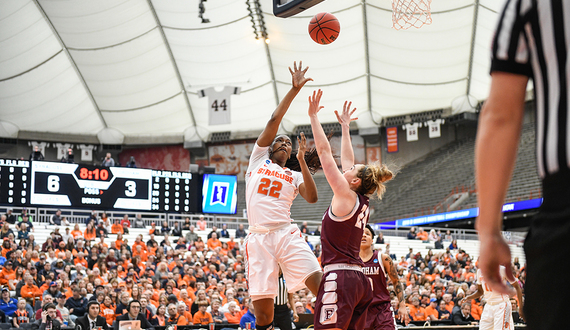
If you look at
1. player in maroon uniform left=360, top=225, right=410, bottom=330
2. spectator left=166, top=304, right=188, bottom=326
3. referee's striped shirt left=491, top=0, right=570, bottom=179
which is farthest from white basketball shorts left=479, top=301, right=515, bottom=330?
referee's striped shirt left=491, top=0, right=570, bottom=179

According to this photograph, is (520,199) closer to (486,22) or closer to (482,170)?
(486,22)

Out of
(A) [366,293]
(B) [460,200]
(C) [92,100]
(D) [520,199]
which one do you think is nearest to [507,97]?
(A) [366,293]

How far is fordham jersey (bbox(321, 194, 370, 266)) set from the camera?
455 centimetres

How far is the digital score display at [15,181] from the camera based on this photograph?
767 inches

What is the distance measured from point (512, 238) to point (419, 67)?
1058cm

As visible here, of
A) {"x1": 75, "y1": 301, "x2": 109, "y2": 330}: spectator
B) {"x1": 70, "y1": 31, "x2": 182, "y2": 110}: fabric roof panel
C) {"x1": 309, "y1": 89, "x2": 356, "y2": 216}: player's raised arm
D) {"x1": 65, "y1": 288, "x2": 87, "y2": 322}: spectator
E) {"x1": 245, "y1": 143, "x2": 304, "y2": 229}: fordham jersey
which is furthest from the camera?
{"x1": 70, "y1": 31, "x2": 182, "y2": 110}: fabric roof panel

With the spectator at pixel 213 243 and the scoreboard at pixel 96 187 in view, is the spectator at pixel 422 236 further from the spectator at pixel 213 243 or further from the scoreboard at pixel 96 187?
the scoreboard at pixel 96 187

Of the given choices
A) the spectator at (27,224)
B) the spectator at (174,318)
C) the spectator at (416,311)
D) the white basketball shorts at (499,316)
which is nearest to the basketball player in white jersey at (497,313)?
the white basketball shorts at (499,316)

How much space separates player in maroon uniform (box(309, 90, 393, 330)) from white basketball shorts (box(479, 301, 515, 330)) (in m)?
4.27

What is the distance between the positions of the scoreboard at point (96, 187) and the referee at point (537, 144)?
20.1 m

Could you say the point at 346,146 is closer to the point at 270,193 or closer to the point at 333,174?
the point at 270,193

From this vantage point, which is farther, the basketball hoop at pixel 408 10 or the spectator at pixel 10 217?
the spectator at pixel 10 217

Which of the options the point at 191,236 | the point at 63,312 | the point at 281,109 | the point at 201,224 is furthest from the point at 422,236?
the point at 281,109

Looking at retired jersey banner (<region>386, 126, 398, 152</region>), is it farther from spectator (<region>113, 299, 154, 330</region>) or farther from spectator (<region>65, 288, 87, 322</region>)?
spectator (<region>113, 299, 154, 330</region>)
